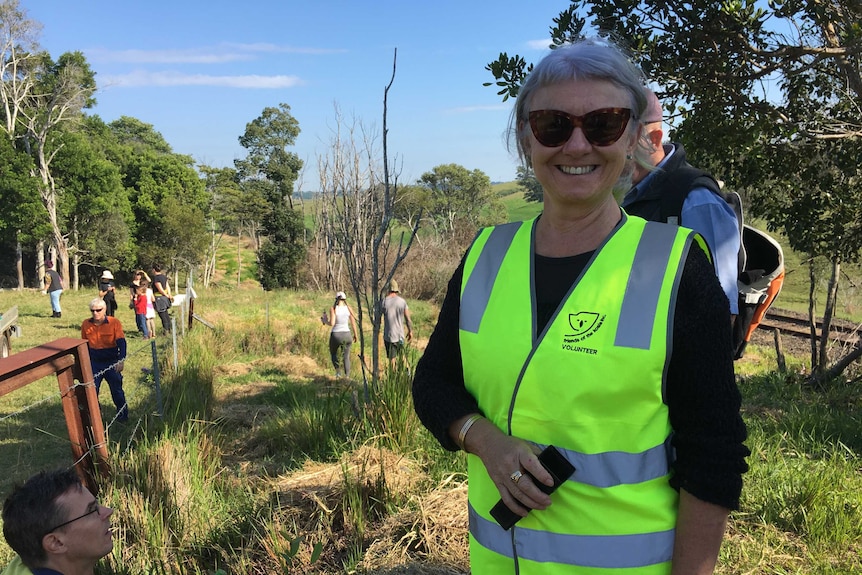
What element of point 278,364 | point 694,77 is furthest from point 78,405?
point 278,364

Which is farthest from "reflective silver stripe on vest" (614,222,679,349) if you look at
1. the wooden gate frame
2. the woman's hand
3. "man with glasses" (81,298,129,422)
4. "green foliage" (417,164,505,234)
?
"green foliage" (417,164,505,234)

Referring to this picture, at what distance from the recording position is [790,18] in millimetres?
4684

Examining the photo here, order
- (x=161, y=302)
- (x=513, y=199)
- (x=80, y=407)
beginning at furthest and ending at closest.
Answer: (x=513, y=199), (x=161, y=302), (x=80, y=407)

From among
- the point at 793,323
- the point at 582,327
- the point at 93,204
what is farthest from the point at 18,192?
the point at 793,323

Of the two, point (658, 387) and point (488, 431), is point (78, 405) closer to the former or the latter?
point (488, 431)

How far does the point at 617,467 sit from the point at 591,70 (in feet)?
2.71

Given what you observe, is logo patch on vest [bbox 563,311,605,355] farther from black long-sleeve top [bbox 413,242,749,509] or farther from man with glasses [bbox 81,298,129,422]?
man with glasses [bbox 81,298,129,422]

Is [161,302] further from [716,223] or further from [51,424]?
[716,223]

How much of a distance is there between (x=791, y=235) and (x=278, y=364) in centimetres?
912

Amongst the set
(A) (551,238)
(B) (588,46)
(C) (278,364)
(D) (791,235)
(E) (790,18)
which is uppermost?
(E) (790,18)

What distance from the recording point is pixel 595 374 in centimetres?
105

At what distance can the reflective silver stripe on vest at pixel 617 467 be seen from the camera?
3.52 ft

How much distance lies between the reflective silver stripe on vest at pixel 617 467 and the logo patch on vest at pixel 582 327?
0.20 metres

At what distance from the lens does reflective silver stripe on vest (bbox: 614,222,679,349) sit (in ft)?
3.45
